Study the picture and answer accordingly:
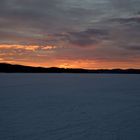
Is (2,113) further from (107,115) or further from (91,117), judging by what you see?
(107,115)

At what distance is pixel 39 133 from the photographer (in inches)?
295

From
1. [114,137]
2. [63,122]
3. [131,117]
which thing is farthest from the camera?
[131,117]

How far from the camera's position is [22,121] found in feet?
29.5

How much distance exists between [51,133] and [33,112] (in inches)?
138

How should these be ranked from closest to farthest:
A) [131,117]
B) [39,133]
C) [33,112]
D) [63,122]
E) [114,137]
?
[114,137] < [39,133] < [63,122] < [131,117] < [33,112]

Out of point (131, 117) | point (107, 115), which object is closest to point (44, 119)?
point (107, 115)

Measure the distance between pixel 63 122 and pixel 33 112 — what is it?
2.33 meters

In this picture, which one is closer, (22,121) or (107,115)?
(22,121)

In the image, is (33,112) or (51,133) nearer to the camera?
(51,133)

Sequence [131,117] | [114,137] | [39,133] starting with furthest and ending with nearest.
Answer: [131,117]
[39,133]
[114,137]

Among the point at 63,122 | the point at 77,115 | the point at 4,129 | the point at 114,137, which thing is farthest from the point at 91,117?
the point at 4,129

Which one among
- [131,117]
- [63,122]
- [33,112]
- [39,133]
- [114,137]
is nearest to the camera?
[114,137]

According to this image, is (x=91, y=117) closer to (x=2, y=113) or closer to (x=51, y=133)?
(x=51, y=133)

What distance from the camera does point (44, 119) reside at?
373 inches
